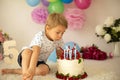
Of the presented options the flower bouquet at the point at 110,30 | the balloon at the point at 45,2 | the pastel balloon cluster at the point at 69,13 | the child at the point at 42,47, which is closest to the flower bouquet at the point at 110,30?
the flower bouquet at the point at 110,30

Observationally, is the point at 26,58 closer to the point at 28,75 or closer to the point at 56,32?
the point at 28,75

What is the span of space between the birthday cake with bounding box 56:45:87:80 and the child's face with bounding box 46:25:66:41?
0.45 feet

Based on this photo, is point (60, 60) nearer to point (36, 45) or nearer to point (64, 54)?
point (64, 54)

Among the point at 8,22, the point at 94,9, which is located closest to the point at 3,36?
the point at 8,22

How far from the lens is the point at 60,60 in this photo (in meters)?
1.88

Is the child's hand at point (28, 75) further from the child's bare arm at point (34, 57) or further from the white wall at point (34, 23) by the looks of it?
the white wall at point (34, 23)

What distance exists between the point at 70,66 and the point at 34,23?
1113mm

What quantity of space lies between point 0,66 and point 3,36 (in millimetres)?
375

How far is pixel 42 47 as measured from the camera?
1988 mm

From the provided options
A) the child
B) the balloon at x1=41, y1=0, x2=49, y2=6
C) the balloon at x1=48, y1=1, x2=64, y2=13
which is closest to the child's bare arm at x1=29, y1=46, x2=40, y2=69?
the child

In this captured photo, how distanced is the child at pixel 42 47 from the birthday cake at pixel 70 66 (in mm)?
142

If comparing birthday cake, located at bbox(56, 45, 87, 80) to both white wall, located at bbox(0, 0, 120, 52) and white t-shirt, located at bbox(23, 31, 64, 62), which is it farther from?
white wall, located at bbox(0, 0, 120, 52)

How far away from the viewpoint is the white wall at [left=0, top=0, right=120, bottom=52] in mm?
2787

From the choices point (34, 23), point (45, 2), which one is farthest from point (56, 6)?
point (34, 23)
